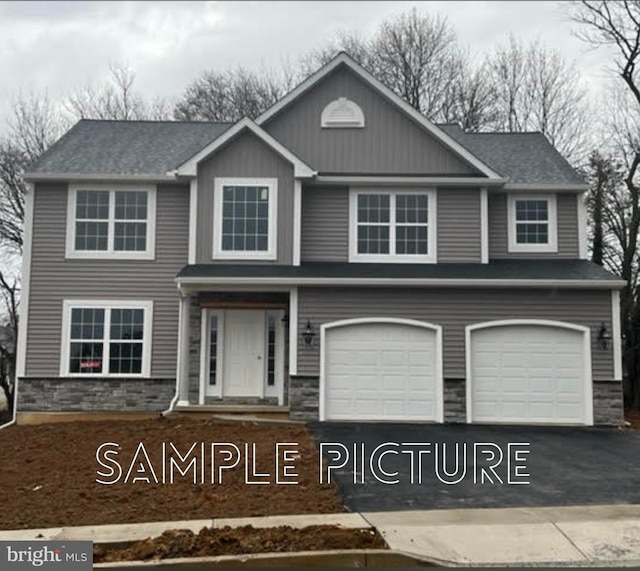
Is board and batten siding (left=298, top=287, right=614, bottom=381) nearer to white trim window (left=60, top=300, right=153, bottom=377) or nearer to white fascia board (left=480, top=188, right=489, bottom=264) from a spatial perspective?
white fascia board (left=480, top=188, right=489, bottom=264)

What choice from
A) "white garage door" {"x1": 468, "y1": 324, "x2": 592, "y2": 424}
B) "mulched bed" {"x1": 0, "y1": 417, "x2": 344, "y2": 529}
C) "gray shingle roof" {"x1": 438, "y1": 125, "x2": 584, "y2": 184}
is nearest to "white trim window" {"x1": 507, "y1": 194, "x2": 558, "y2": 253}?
"gray shingle roof" {"x1": 438, "y1": 125, "x2": 584, "y2": 184}

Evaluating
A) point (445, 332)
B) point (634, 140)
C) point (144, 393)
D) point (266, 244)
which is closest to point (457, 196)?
point (445, 332)

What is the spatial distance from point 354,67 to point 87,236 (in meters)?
7.70

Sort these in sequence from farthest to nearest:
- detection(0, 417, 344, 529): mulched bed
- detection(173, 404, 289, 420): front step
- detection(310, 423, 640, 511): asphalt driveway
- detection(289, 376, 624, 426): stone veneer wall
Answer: detection(289, 376, 624, 426): stone veneer wall < detection(173, 404, 289, 420): front step < detection(310, 423, 640, 511): asphalt driveway < detection(0, 417, 344, 529): mulched bed

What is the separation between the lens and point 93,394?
13.7 metres

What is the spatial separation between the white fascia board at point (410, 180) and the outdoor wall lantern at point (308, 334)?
359 cm

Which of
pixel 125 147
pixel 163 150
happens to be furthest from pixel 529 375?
pixel 125 147

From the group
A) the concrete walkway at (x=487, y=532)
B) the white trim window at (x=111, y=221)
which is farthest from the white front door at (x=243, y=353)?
the concrete walkway at (x=487, y=532)

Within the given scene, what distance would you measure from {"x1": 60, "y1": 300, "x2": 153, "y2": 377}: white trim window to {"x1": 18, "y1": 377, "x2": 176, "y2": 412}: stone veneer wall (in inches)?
8.2

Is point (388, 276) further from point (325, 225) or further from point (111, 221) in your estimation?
point (111, 221)

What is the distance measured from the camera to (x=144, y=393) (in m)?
13.7

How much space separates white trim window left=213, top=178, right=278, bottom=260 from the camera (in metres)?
14.0

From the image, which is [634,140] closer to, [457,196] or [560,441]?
[457,196]

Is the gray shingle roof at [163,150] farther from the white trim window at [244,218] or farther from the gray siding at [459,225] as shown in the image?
the gray siding at [459,225]
